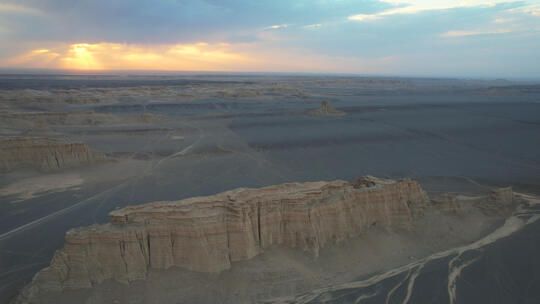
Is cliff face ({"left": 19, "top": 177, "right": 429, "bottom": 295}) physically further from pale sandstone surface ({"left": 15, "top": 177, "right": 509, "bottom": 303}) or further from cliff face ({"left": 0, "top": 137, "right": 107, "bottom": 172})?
cliff face ({"left": 0, "top": 137, "right": 107, "bottom": 172})

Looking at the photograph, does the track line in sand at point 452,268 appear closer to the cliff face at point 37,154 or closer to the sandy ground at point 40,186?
the sandy ground at point 40,186

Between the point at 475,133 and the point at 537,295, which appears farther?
the point at 475,133

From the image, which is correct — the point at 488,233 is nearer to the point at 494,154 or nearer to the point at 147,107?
the point at 494,154

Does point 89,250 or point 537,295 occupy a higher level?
point 89,250

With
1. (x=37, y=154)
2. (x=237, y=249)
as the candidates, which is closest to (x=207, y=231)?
(x=237, y=249)

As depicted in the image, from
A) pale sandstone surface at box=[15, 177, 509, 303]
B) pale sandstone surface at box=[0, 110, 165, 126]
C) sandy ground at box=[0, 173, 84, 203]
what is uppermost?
pale sandstone surface at box=[0, 110, 165, 126]

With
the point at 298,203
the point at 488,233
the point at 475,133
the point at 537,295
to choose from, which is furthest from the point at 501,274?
the point at 475,133

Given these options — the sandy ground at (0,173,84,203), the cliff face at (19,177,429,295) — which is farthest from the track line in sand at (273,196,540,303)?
the sandy ground at (0,173,84,203)

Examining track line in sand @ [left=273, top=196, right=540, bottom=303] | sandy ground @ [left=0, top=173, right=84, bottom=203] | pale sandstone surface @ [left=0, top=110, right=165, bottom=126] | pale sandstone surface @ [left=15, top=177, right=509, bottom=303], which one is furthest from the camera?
pale sandstone surface @ [left=0, top=110, right=165, bottom=126]
